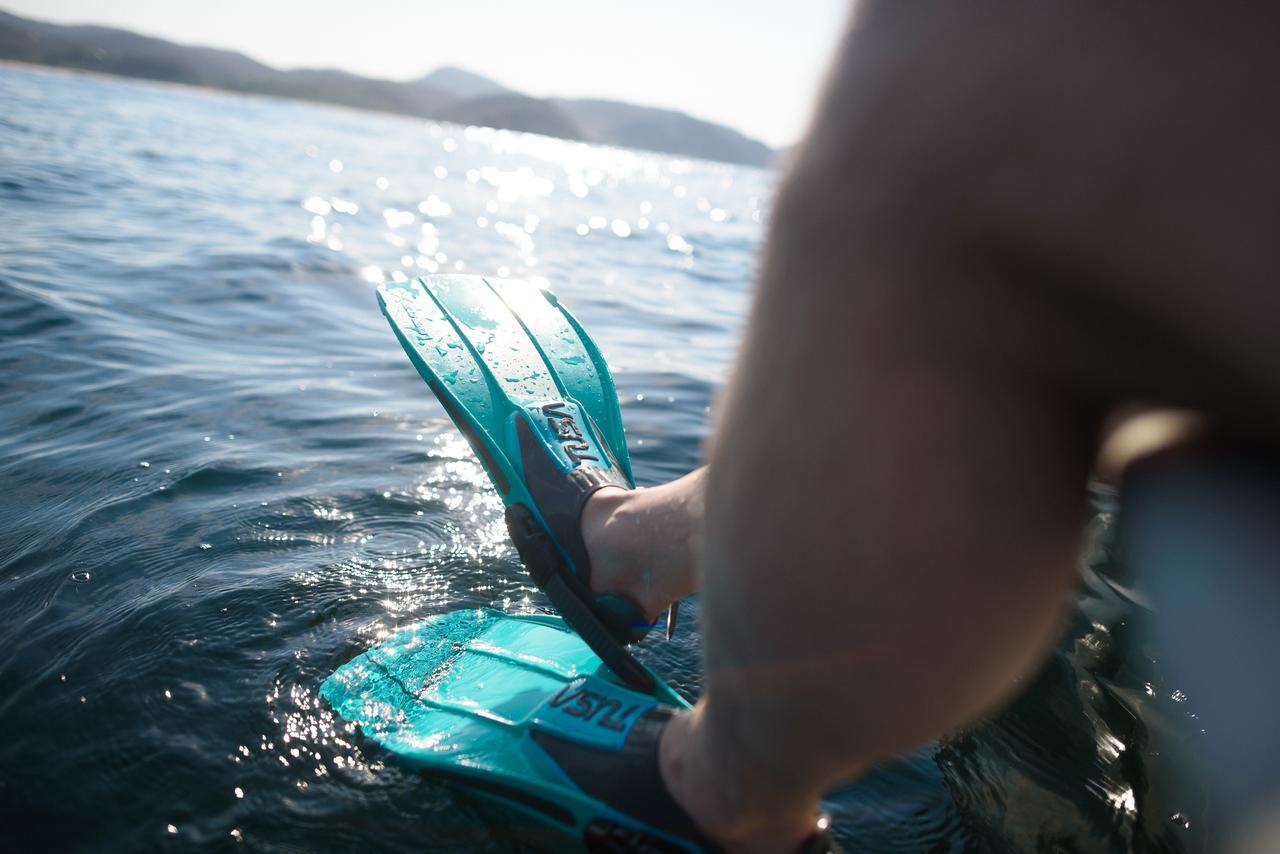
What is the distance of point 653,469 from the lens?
2912 millimetres

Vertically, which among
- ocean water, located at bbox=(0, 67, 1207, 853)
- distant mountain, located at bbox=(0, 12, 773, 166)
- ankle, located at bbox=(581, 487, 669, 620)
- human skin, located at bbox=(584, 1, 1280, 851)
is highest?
distant mountain, located at bbox=(0, 12, 773, 166)

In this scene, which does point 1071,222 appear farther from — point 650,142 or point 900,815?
point 650,142

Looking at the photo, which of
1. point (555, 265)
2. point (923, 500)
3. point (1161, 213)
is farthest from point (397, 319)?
point (555, 265)

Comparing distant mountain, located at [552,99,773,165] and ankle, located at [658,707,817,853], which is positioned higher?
distant mountain, located at [552,99,773,165]

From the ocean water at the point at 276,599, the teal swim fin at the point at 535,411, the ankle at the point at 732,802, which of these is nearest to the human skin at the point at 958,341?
the ankle at the point at 732,802

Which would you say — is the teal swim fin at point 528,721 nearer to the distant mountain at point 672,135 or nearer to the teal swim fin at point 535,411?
the teal swim fin at point 535,411

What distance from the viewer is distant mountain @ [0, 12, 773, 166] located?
2522 inches

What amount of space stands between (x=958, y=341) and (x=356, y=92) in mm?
102469

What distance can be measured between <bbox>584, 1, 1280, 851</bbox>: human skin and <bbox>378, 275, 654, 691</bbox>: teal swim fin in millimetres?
702

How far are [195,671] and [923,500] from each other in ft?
4.49

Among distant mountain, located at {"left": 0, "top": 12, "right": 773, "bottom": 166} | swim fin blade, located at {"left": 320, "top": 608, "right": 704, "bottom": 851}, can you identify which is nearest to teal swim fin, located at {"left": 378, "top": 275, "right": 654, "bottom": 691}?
swim fin blade, located at {"left": 320, "top": 608, "right": 704, "bottom": 851}

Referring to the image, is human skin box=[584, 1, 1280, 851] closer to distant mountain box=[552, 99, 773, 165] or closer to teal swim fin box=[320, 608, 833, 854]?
teal swim fin box=[320, 608, 833, 854]

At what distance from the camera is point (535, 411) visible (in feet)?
6.30

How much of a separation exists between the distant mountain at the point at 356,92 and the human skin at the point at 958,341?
58919 mm
